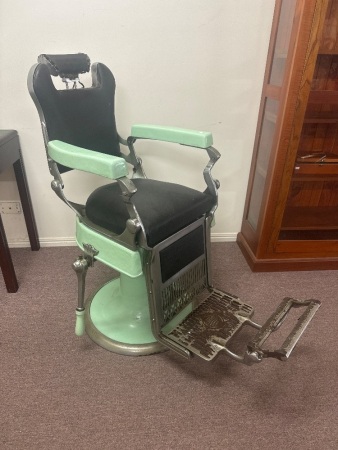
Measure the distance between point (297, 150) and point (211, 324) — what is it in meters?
0.98

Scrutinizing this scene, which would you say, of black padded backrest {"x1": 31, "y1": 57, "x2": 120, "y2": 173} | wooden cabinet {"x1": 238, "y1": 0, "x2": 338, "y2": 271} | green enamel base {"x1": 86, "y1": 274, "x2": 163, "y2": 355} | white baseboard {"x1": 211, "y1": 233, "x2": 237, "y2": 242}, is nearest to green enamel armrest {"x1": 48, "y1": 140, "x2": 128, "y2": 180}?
black padded backrest {"x1": 31, "y1": 57, "x2": 120, "y2": 173}

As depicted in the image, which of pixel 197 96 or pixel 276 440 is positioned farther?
pixel 197 96

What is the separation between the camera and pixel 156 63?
1.64 m

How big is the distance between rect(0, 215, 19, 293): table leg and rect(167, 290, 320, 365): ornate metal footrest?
0.91 m

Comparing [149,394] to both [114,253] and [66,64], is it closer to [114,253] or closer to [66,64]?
[114,253]

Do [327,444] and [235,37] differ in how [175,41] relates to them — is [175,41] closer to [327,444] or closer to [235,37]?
[235,37]

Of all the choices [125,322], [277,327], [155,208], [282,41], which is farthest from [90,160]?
[282,41]

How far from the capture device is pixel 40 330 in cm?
143

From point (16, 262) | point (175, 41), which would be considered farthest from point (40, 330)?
point (175, 41)

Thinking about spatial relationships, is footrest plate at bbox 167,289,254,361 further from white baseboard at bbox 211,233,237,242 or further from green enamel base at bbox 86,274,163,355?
white baseboard at bbox 211,233,237,242

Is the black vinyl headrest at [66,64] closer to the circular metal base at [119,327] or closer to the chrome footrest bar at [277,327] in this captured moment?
the circular metal base at [119,327]

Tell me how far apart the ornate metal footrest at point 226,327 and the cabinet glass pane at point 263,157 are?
0.70 metres

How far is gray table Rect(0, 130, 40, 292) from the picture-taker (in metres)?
1.52

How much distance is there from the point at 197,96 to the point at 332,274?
51.2 inches
